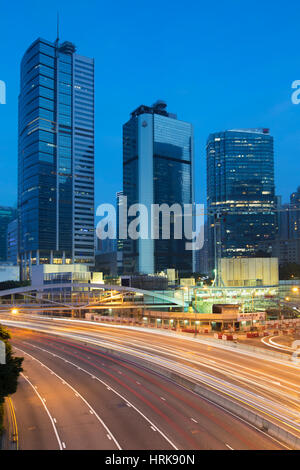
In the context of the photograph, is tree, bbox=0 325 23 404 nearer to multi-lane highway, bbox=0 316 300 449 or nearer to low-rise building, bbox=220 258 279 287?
multi-lane highway, bbox=0 316 300 449

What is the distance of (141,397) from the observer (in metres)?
33.7

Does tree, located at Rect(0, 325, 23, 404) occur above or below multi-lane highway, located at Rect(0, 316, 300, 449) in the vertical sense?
above

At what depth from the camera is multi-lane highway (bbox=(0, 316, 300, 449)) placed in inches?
984

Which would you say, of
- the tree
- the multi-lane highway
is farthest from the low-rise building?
the tree

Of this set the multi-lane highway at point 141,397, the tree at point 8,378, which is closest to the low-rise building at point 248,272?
the multi-lane highway at point 141,397

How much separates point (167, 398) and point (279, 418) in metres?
9.81

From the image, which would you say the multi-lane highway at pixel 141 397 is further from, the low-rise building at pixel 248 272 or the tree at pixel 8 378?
the low-rise building at pixel 248 272

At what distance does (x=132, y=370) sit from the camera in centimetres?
4312

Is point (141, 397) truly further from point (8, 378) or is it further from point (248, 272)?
point (248, 272)

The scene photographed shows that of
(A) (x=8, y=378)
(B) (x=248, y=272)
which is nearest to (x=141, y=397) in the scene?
(A) (x=8, y=378)

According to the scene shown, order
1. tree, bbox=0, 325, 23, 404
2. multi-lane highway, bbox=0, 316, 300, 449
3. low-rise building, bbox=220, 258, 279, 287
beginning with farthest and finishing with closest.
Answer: low-rise building, bbox=220, 258, 279, 287 < tree, bbox=0, 325, 23, 404 < multi-lane highway, bbox=0, 316, 300, 449

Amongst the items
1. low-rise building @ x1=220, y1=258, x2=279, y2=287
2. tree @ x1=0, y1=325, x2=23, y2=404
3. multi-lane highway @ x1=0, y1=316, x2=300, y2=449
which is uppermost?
low-rise building @ x1=220, y1=258, x2=279, y2=287
